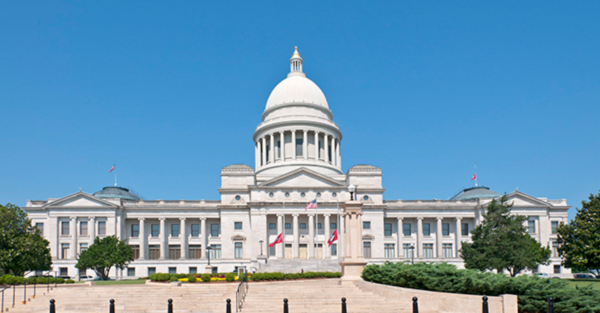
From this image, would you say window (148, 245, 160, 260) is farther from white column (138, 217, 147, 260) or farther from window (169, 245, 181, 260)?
window (169, 245, 181, 260)

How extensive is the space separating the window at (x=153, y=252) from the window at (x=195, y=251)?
4.73 m

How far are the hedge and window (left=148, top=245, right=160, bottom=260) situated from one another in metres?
57.2

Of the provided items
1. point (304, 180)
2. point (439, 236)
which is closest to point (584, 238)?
point (439, 236)

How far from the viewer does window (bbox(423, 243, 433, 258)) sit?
78.4 m

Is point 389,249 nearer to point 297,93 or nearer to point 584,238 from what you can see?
point 297,93

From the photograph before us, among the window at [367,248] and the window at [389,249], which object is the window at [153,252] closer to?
the window at [367,248]

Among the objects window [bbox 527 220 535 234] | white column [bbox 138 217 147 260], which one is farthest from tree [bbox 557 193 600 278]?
white column [bbox 138 217 147 260]

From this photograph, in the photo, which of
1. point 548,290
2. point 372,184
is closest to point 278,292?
point 548,290

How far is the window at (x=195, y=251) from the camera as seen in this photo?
255 feet

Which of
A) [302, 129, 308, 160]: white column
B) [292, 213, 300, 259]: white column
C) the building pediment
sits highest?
[302, 129, 308, 160]: white column

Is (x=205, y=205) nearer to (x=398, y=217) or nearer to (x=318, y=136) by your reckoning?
(x=318, y=136)

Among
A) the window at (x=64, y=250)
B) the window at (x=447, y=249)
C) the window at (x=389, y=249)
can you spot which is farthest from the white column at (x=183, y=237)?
the window at (x=447, y=249)

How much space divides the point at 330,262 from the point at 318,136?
27187 mm

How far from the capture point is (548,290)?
1956cm
